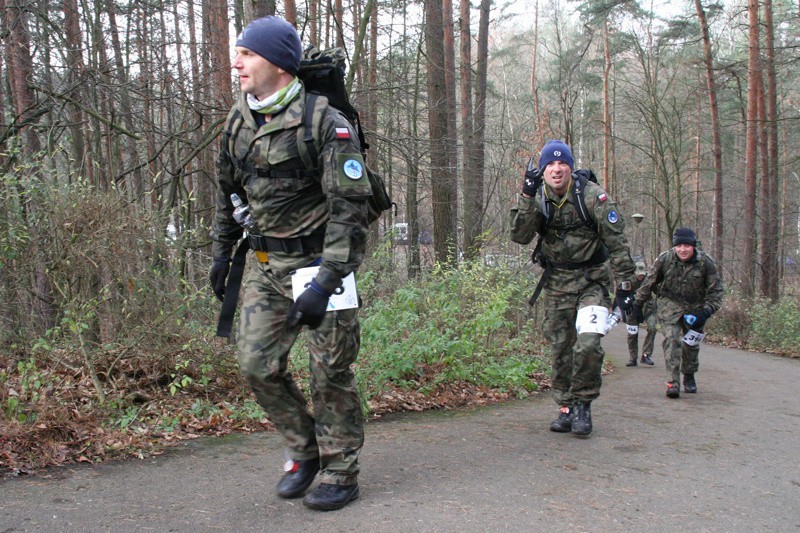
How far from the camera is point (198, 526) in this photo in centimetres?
336

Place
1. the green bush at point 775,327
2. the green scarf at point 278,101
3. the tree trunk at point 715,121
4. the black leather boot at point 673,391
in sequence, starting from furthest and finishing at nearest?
the tree trunk at point 715,121 → the green bush at point 775,327 → the black leather boot at point 673,391 → the green scarf at point 278,101

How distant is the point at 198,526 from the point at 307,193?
5.52 ft

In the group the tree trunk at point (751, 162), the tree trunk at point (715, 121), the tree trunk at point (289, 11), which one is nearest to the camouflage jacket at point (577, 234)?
the tree trunk at point (289, 11)

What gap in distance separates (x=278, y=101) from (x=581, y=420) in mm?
3508

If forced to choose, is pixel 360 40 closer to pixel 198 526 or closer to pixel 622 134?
pixel 198 526

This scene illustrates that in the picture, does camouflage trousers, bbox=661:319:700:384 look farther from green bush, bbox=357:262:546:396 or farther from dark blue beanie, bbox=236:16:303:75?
dark blue beanie, bbox=236:16:303:75

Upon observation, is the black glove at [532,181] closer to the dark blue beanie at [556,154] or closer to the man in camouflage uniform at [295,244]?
the dark blue beanie at [556,154]

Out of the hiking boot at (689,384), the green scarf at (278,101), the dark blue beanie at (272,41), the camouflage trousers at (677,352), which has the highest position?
the dark blue beanie at (272,41)

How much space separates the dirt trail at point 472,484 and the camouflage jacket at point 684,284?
8.09ft

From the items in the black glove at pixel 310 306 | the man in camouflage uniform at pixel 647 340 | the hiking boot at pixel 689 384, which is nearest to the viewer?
the black glove at pixel 310 306

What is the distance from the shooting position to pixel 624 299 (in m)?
5.91

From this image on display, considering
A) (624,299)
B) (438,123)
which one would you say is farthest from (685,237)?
(438,123)

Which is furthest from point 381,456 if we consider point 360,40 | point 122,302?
point 360,40

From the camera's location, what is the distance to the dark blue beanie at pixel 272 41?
3.54 meters
